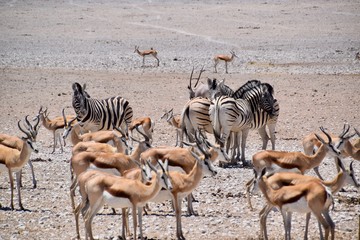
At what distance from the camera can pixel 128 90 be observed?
94.3ft

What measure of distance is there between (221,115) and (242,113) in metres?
0.62

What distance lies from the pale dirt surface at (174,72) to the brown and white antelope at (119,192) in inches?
38.1

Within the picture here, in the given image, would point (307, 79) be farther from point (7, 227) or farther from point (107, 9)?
point (107, 9)

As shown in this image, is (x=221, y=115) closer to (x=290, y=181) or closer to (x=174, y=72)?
(x=290, y=181)

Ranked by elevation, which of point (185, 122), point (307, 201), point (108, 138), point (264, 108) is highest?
point (307, 201)

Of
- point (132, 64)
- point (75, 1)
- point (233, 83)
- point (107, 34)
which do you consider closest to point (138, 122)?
point (233, 83)

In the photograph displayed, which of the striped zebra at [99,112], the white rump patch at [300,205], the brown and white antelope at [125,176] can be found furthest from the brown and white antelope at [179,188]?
the striped zebra at [99,112]

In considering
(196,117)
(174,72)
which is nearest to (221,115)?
(196,117)

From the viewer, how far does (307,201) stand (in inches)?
424

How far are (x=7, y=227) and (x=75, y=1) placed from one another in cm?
6932

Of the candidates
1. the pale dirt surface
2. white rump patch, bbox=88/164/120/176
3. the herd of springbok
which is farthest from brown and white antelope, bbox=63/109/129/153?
white rump patch, bbox=88/164/120/176

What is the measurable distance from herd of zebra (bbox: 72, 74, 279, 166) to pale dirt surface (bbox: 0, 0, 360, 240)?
86 centimetres

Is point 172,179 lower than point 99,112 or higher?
higher

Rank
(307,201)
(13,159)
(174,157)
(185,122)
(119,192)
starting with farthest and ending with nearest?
(185,122) → (13,159) → (174,157) → (119,192) → (307,201)
